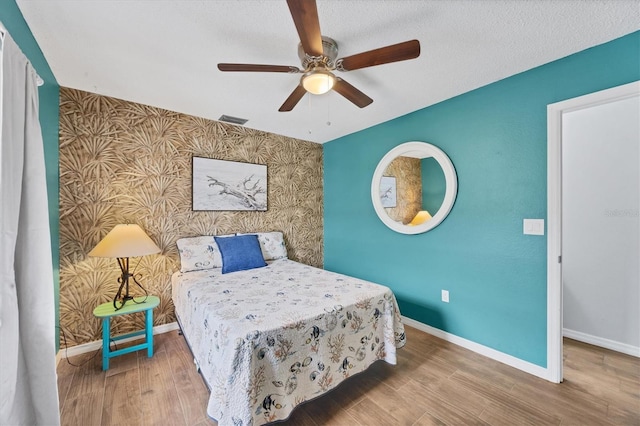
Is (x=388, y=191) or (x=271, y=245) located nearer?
(x=388, y=191)

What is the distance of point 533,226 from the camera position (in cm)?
208

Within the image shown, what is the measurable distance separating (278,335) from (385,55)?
176 centimetres

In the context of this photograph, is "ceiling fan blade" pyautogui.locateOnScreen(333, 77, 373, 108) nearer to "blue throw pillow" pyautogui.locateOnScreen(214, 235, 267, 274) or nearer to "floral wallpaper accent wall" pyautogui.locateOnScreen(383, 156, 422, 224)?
"floral wallpaper accent wall" pyautogui.locateOnScreen(383, 156, 422, 224)

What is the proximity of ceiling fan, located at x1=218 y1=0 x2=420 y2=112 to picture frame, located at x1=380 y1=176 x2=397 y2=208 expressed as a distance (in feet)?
4.56

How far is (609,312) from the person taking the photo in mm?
2430

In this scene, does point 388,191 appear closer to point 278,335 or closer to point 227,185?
point 227,185

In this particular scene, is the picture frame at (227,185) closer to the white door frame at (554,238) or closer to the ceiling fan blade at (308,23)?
the ceiling fan blade at (308,23)

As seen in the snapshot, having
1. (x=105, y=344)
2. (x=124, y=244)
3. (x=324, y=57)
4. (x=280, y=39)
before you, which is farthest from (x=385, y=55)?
(x=105, y=344)

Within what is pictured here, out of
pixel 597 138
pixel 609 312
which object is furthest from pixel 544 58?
pixel 609 312

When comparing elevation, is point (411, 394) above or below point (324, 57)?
below

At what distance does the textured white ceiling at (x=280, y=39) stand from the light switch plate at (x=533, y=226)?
1.26 meters

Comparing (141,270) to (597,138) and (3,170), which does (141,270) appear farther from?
(597,138)

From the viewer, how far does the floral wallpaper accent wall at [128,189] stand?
2.41 metres

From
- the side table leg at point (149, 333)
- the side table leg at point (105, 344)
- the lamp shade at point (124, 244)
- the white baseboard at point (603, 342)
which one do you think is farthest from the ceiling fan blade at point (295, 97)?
the white baseboard at point (603, 342)
